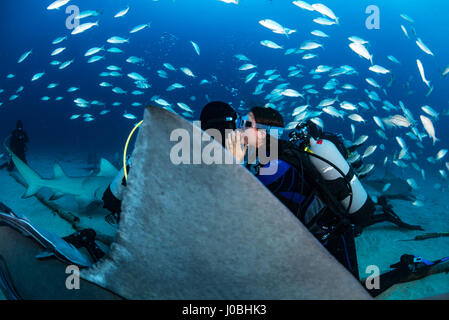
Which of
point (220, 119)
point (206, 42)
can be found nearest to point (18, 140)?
point (220, 119)

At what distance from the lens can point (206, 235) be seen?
52.9 inches

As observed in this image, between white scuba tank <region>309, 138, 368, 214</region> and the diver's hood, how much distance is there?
1.29 meters

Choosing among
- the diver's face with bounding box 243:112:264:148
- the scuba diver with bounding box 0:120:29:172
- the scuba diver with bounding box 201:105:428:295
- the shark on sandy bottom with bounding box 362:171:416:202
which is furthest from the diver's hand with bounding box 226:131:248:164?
the scuba diver with bounding box 0:120:29:172

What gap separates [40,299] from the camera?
1957 millimetres

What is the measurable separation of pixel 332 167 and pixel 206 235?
1632mm

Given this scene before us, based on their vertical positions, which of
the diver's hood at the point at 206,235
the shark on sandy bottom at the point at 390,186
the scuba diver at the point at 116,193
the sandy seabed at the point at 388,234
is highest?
the diver's hood at the point at 206,235

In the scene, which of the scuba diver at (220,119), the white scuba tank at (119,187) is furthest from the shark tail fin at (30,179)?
the scuba diver at (220,119)

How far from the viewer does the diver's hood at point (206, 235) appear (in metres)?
1.23

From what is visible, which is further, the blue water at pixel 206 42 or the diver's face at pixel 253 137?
the blue water at pixel 206 42

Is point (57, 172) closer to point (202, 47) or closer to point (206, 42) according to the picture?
point (202, 47)

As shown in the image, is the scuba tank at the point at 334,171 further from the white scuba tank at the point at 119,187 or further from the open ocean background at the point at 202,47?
the open ocean background at the point at 202,47

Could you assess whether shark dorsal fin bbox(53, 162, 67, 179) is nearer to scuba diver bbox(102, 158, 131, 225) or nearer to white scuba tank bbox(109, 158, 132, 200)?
scuba diver bbox(102, 158, 131, 225)

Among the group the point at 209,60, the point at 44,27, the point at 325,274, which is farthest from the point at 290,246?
the point at 44,27

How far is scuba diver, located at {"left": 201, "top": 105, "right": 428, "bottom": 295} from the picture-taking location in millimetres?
2201
